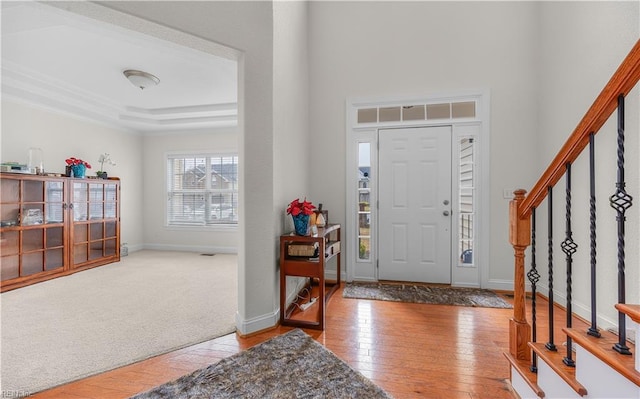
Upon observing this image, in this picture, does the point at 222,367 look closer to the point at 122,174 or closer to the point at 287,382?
the point at 287,382

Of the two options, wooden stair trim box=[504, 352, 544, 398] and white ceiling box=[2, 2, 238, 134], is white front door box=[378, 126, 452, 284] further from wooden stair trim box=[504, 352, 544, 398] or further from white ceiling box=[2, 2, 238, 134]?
white ceiling box=[2, 2, 238, 134]

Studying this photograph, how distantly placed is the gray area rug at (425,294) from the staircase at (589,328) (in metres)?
→ 1.35

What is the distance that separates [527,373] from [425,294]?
1.70 m

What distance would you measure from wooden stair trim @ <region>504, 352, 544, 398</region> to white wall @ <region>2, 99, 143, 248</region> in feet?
20.1

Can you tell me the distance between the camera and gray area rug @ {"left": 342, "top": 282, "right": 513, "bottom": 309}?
3000mm

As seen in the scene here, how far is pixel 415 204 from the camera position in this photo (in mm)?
3584

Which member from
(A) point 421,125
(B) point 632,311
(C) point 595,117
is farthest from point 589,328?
(A) point 421,125

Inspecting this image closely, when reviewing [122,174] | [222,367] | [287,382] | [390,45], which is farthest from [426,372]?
[122,174]

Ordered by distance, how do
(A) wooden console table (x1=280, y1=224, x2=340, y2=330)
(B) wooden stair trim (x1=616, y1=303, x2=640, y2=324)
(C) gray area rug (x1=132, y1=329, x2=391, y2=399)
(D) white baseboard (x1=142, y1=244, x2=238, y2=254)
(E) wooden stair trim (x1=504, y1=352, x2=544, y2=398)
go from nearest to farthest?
(B) wooden stair trim (x1=616, y1=303, x2=640, y2=324) < (E) wooden stair trim (x1=504, y1=352, x2=544, y2=398) < (C) gray area rug (x1=132, y1=329, x2=391, y2=399) < (A) wooden console table (x1=280, y1=224, x2=340, y2=330) < (D) white baseboard (x1=142, y1=244, x2=238, y2=254)

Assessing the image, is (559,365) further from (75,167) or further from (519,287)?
(75,167)

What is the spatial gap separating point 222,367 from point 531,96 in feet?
14.0

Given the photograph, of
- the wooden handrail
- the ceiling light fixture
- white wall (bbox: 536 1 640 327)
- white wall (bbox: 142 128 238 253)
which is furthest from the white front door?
white wall (bbox: 142 128 238 253)

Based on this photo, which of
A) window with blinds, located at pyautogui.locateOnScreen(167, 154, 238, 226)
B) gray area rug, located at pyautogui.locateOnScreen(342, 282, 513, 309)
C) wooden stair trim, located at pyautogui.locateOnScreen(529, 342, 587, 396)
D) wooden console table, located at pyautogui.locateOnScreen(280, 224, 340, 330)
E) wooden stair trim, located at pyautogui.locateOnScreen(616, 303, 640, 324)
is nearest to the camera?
wooden stair trim, located at pyautogui.locateOnScreen(616, 303, 640, 324)

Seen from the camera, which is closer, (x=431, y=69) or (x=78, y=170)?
(x=431, y=69)
